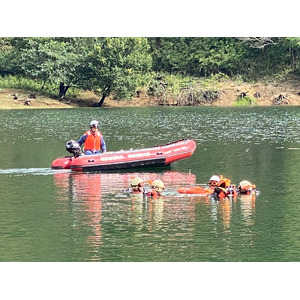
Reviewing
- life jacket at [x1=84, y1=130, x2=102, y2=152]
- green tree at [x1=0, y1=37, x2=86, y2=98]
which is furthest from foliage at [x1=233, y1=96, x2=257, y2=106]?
life jacket at [x1=84, y1=130, x2=102, y2=152]

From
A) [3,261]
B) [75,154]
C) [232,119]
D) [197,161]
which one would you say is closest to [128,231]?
[3,261]

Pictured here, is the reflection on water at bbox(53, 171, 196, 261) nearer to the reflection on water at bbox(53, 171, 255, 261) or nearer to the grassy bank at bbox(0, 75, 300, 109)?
the reflection on water at bbox(53, 171, 255, 261)

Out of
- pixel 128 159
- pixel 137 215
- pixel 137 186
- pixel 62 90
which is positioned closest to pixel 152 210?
pixel 137 215

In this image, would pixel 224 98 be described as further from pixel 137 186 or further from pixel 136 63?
pixel 137 186

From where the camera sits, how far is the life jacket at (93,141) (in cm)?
2614

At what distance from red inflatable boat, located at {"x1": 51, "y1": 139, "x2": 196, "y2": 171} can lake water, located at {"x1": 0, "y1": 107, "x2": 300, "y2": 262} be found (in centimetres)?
26

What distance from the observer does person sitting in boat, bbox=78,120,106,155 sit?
2608 centimetres

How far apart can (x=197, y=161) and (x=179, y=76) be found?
29022 mm

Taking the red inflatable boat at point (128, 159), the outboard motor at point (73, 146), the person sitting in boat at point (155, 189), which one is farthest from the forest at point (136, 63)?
the person sitting in boat at point (155, 189)

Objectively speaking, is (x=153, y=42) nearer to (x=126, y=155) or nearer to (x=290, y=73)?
(x=290, y=73)

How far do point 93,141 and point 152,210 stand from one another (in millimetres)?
6615

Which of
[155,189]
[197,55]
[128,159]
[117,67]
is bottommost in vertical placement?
[155,189]

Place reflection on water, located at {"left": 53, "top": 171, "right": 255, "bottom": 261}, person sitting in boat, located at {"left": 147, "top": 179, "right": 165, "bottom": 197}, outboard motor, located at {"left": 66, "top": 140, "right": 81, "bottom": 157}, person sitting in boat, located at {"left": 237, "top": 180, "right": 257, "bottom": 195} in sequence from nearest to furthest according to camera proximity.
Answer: reflection on water, located at {"left": 53, "top": 171, "right": 255, "bottom": 261}, person sitting in boat, located at {"left": 147, "top": 179, "right": 165, "bottom": 197}, person sitting in boat, located at {"left": 237, "top": 180, "right": 257, "bottom": 195}, outboard motor, located at {"left": 66, "top": 140, "right": 81, "bottom": 157}

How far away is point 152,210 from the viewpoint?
2011 centimetres
